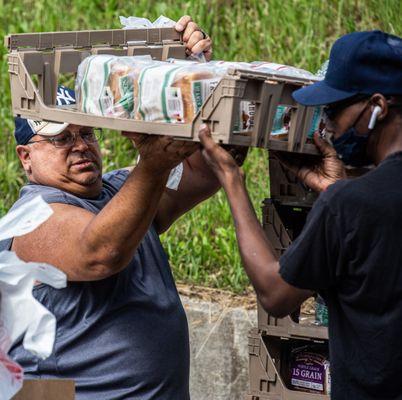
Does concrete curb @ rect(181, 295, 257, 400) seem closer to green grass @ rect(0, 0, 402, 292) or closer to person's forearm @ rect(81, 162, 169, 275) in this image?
green grass @ rect(0, 0, 402, 292)

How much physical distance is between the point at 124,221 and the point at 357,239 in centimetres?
82

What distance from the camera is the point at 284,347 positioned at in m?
3.97

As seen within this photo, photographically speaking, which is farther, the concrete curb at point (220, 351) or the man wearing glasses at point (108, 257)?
the concrete curb at point (220, 351)

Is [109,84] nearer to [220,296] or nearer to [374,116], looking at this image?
[374,116]

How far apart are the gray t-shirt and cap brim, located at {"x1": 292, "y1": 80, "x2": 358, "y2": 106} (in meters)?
1.00

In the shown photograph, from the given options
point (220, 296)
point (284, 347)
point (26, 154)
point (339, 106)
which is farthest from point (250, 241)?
point (220, 296)

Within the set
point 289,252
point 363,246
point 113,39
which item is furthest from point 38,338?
point 113,39

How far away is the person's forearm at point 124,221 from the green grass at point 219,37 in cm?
245

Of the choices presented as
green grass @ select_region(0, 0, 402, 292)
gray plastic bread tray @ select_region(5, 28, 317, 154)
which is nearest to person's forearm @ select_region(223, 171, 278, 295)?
gray plastic bread tray @ select_region(5, 28, 317, 154)

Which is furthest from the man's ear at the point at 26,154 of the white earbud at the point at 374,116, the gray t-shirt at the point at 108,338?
the white earbud at the point at 374,116

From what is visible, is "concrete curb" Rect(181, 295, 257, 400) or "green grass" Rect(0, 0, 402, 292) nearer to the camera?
"concrete curb" Rect(181, 295, 257, 400)

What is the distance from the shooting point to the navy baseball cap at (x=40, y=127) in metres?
3.38

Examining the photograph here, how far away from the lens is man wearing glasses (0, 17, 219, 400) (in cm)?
310

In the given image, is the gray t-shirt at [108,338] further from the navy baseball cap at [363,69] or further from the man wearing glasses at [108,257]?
the navy baseball cap at [363,69]
